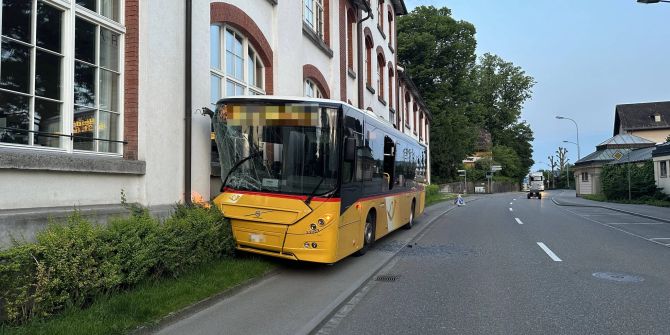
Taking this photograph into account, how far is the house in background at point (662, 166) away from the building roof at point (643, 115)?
35960 mm

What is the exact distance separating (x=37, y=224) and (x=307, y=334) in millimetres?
3236

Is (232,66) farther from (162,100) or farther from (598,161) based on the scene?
(598,161)

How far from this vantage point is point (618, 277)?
7.76 m

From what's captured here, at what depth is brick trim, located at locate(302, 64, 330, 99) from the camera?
14.8 metres

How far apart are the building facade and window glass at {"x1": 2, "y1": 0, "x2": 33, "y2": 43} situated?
0.04ft

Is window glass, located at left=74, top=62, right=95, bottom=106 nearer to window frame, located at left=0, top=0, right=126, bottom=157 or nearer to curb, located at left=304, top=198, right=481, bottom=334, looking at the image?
window frame, located at left=0, top=0, right=126, bottom=157

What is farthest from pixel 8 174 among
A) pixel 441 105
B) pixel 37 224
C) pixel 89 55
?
pixel 441 105

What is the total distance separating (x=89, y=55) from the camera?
22.4 feet

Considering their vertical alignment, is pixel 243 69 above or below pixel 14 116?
above

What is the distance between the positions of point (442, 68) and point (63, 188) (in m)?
49.0

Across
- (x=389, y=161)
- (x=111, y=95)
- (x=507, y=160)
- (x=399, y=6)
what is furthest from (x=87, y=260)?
(x=507, y=160)

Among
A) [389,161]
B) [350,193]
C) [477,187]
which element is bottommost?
[477,187]

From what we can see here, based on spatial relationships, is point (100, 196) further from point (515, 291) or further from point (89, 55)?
point (515, 291)

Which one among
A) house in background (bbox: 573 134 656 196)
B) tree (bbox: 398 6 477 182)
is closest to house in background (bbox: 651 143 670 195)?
house in background (bbox: 573 134 656 196)
